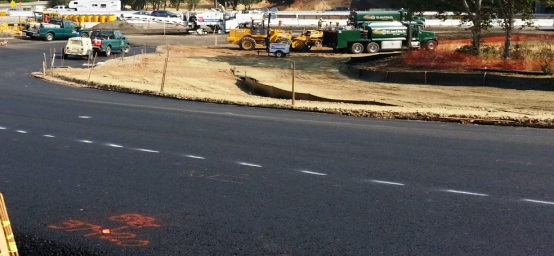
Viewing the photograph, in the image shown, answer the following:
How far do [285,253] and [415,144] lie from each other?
26.0ft

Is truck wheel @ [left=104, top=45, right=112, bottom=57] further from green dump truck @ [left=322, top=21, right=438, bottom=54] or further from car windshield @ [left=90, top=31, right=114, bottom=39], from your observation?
green dump truck @ [left=322, top=21, right=438, bottom=54]

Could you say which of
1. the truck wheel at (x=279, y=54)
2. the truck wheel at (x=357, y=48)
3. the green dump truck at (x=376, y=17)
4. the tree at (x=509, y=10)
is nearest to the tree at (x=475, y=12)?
the tree at (x=509, y=10)

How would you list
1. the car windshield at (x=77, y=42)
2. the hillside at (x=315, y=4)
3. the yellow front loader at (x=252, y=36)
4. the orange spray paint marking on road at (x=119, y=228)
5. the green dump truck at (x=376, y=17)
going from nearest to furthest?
the orange spray paint marking on road at (x=119, y=228)
the car windshield at (x=77, y=42)
the yellow front loader at (x=252, y=36)
the green dump truck at (x=376, y=17)
the hillside at (x=315, y=4)

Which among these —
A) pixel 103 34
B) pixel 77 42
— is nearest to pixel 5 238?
pixel 77 42

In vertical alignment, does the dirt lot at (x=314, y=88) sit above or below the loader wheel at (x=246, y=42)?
below

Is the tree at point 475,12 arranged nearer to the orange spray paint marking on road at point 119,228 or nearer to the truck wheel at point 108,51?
the truck wheel at point 108,51

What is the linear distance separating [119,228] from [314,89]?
23.0 meters

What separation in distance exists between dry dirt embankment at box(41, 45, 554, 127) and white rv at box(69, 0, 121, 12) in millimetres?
40981

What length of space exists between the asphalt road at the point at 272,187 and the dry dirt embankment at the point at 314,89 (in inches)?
133

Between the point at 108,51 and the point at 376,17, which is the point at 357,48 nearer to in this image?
the point at 376,17

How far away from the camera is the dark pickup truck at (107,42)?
45969mm

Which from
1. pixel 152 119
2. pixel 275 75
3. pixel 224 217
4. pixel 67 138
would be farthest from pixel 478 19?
pixel 224 217

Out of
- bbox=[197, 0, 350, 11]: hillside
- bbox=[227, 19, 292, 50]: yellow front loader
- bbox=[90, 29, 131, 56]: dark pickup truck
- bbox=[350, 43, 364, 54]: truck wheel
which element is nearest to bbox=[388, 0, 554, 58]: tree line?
bbox=[350, 43, 364, 54]: truck wheel

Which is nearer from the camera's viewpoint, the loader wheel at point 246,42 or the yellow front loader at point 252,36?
the yellow front loader at point 252,36
